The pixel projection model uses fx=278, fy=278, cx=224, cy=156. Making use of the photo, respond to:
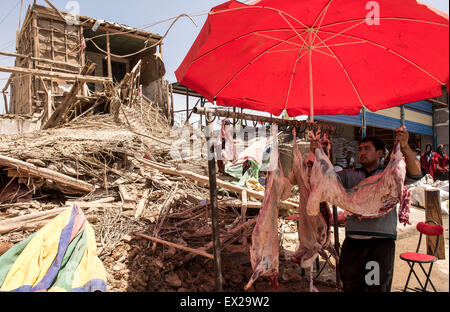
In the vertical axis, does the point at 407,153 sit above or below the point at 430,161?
above

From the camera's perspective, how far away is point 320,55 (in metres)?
2.98

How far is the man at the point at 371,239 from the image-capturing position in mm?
2318

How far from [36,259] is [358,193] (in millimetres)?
3123

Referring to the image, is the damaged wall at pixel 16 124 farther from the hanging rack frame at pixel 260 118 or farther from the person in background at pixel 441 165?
the person in background at pixel 441 165

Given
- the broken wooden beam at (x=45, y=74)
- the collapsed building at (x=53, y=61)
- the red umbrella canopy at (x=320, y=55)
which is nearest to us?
the red umbrella canopy at (x=320, y=55)

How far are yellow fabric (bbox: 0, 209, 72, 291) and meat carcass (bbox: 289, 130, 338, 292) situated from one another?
98.6 inches

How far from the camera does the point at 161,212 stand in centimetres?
470

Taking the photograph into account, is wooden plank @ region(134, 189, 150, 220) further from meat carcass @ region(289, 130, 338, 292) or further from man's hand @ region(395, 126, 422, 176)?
man's hand @ region(395, 126, 422, 176)

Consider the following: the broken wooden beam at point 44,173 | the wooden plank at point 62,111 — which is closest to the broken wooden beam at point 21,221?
the broken wooden beam at point 44,173

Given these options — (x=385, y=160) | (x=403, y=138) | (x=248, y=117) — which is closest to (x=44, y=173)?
(x=248, y=117)

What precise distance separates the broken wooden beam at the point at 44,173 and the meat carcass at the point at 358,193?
16.5 feet

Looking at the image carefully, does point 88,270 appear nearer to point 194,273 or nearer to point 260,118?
point 194,273

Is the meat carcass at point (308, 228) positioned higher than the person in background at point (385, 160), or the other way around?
the person in background at point (385, 160)
